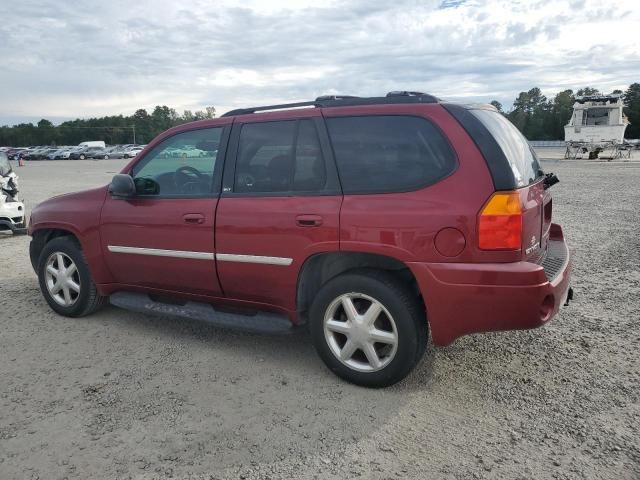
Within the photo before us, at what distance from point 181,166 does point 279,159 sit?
1020mm

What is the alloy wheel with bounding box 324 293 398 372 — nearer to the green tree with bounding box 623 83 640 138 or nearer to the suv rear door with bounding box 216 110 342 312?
the suv rear door with bounding box 216 110 342 312

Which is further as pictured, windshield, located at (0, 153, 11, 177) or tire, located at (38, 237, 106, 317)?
windshield, located at (0, 153, 11, 177)

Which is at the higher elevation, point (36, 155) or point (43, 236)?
point (36, 155)

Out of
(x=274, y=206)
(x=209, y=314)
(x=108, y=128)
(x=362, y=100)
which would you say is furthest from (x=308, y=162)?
(x=108, y=128)

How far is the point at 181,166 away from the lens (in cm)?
443

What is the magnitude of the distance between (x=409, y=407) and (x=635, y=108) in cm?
8528

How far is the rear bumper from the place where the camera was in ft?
10.2

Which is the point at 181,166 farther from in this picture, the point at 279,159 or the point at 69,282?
the point at 69,282

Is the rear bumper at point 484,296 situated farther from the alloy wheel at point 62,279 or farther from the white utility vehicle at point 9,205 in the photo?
the white utility vehicle at point 9,205

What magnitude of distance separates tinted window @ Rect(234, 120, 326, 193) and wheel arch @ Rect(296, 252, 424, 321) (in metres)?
0.50

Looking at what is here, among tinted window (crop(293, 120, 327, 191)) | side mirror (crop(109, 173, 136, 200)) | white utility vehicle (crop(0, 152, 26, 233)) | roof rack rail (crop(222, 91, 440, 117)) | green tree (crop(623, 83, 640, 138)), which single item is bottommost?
white utility vehicle (crop(0, 152, 26, 233))

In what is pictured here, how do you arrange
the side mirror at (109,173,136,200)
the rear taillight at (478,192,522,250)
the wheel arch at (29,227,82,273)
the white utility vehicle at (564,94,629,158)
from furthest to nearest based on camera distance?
the white utility vehicle at (564,94,629,158), the wheel arch at (29,227,82,273), the side mirror at (109,173,136,200), the rear taillight at (478,192,522,250)

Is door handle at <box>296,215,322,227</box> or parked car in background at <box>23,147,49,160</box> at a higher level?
parked car in background at <box>23,147,49,160</box>

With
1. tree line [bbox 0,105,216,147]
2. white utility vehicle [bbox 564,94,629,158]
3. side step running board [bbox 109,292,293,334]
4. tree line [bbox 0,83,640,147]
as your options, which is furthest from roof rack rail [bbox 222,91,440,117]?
tree line [bbox 0,105,216,147]
